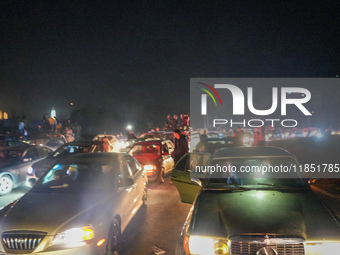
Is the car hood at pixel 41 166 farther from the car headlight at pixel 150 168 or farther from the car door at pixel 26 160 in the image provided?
the car headlight at pixel 150 168

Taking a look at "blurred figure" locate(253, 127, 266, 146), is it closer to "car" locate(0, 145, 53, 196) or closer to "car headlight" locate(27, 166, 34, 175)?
"car" locate(0, 145, 53, 196)

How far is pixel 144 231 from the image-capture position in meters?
5.60

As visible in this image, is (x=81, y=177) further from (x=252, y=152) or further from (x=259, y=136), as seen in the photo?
(x=259, y=136)

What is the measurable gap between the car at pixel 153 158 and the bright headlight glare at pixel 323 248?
7350 mm

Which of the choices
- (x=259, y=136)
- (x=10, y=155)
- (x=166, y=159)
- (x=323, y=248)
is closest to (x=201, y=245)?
(x=323, y=248)

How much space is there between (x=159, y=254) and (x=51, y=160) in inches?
247

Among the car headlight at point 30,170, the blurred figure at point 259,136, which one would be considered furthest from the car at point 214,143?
the car headlight at point 30,170

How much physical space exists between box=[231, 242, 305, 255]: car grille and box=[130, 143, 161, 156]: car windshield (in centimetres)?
753

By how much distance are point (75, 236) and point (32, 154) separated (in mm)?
7480

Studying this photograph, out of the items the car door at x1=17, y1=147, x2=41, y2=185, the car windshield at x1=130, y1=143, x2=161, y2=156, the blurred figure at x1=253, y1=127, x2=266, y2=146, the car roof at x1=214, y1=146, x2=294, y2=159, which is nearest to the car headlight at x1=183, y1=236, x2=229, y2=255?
the car roof at x1=214, y1=146, x2=294, y2=159

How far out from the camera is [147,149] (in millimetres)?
10664

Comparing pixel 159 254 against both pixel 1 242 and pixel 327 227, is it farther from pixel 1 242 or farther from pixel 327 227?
pixel 327 227

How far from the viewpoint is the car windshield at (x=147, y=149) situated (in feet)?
34.4

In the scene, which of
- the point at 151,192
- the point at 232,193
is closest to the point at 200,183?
the point at 232,193
